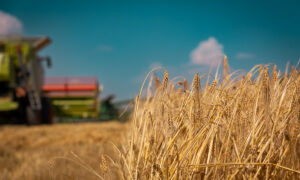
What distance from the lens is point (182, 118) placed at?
1.18m

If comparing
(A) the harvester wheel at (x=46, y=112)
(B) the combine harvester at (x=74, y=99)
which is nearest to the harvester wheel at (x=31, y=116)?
(A) the harvester wheel at (x=46, y=112)

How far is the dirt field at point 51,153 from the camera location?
8.62 ft

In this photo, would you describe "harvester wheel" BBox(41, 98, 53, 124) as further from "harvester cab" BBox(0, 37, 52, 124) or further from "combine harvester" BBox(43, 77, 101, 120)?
"combine harvester" BBox(43, 77, 101, 120)

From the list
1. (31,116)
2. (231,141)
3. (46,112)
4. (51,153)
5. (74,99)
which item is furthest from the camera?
(74,99)

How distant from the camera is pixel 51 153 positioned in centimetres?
390

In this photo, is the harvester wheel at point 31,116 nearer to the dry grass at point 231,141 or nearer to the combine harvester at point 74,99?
the combine harvester at point 74,99

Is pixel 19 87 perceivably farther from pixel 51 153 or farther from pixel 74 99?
pixel 51 153

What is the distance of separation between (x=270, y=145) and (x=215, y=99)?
0.30m

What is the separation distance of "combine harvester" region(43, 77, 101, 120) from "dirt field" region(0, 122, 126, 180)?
164 inches

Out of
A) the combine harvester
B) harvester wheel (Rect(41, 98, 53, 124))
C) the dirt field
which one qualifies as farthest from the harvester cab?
the dirt field

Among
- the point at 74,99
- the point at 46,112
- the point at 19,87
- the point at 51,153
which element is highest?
the point at 19,87

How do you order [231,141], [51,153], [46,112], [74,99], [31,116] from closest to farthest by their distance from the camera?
1. [231,141]
2. [51,153]
3. [31,116]
4. [46,112]
5. [74,99]

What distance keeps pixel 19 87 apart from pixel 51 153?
5.67 m

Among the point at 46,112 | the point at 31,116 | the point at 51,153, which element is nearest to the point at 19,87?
the point at 31,116
